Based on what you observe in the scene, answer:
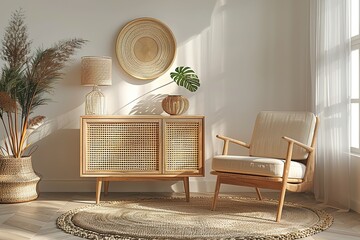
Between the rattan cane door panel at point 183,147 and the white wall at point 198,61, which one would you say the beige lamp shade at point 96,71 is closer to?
the white wall at point 198,61

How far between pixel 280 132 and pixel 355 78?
0.78m

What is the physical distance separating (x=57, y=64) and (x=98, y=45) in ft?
1.95

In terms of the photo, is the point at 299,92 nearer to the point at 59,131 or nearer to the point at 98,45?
the point at 98,45

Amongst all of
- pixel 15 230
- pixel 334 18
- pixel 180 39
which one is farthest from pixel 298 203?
pixel 15 230

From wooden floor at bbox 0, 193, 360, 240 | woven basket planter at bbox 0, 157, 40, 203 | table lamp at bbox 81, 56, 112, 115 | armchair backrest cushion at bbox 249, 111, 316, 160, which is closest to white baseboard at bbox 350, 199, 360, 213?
wooden floor at bbox 0, 193, 360, 240

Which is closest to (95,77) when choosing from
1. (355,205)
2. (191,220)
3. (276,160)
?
(191,220)

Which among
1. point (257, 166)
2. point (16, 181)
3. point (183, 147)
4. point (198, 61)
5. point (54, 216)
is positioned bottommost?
point (54, 216)

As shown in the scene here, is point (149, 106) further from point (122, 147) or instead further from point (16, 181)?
point (16, 181)

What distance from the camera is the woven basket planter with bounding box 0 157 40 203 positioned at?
14.3 feet

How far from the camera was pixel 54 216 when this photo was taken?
12.7 ft

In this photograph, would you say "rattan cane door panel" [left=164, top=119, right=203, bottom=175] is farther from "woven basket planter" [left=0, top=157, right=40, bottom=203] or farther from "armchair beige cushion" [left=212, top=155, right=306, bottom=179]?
"woven basket planter" [left=0, top=157, right=40, bottom=203]

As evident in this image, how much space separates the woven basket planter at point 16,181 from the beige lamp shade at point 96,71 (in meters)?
0.90

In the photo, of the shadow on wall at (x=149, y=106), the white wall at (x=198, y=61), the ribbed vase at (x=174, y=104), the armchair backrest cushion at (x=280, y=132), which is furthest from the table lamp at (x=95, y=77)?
the armchair backrest cushion at (x=280, y=132)

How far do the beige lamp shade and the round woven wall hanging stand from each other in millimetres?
364
